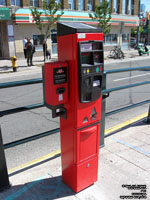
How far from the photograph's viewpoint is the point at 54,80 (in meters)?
2.15

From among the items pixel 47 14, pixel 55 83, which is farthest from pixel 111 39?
pixel 55 83

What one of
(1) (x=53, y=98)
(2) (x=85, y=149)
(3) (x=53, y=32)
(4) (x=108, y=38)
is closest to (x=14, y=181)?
(2) (x=85, y=149)

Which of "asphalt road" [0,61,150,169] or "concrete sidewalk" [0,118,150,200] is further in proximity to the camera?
"asphalt road" [0,61,150,169]

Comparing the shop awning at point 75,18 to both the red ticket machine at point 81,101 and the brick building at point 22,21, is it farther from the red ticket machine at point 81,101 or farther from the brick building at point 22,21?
the red ticket machine at point 81,101

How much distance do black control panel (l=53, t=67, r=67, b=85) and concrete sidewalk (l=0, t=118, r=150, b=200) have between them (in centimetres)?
137

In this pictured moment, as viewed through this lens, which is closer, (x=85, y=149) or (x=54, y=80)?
(x=54, y=80)

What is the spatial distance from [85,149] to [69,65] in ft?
3.28

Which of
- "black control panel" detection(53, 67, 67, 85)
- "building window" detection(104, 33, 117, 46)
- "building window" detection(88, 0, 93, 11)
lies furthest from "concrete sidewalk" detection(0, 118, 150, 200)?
"building window" detection(104, 33, 117, 46)

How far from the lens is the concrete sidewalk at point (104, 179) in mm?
2508

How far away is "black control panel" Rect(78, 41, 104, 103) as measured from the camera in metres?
2.09

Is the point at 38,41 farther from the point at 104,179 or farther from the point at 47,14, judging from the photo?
the point at 104,179

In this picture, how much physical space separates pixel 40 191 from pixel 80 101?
4.11ft

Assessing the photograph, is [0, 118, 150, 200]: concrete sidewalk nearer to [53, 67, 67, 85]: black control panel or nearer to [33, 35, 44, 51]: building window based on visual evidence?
[53, 67, 67, 85]: black control panel

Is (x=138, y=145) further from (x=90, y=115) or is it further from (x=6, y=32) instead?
(x=6, y=32)
